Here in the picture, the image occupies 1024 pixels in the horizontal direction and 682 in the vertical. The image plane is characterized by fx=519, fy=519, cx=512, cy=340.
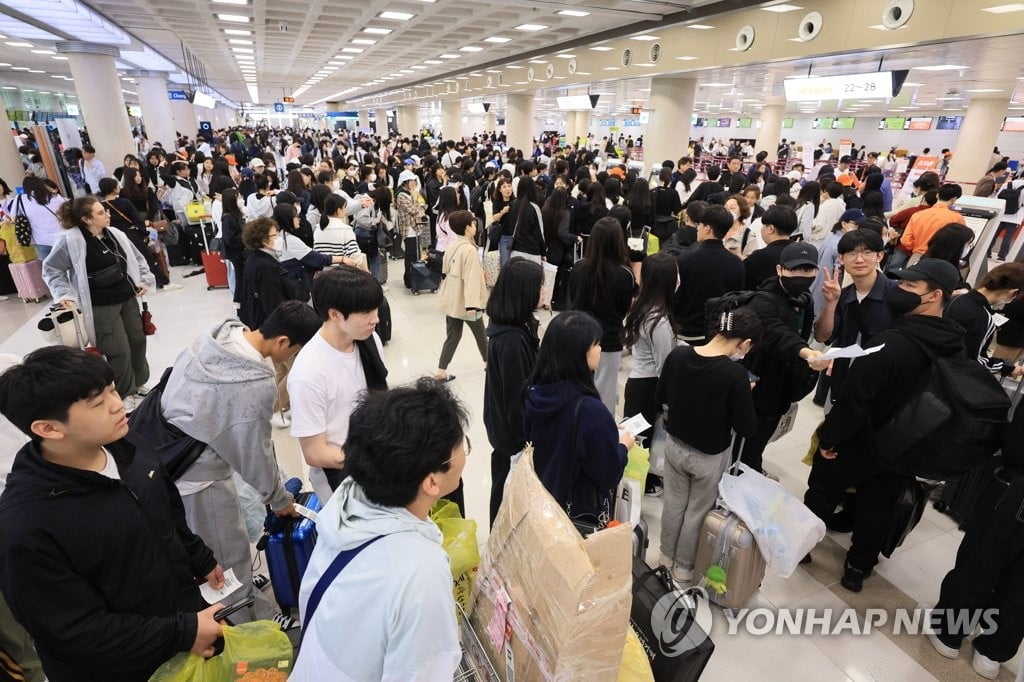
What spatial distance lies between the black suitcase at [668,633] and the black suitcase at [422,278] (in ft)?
18.8

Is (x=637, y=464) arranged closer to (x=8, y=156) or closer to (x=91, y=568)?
(x=91, y=568)

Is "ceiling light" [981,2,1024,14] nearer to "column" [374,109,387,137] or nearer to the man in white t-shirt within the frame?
the man in white t-shirt

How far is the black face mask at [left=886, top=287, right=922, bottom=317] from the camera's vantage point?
247 centimetres

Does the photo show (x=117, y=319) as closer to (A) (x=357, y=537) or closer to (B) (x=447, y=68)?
(A) (x=357, y=537)

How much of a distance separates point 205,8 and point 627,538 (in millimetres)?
10146

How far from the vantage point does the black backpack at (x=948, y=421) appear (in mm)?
2230

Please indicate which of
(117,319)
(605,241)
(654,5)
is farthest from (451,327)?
(654,5)

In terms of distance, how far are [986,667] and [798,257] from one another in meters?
2.14

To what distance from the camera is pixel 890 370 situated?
2420 mm

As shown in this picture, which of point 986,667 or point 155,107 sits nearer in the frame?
point 986,667

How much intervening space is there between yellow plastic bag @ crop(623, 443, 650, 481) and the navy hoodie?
1.85 ft

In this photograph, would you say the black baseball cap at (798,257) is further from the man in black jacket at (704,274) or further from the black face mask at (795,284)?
the man in black jacket at (704,274)

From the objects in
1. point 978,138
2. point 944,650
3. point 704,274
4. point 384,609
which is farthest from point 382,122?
point 384,609

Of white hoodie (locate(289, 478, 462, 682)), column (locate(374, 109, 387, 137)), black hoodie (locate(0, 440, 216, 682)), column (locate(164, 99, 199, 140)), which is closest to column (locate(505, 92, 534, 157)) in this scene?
column (locate(164, 99, 199, 140))
